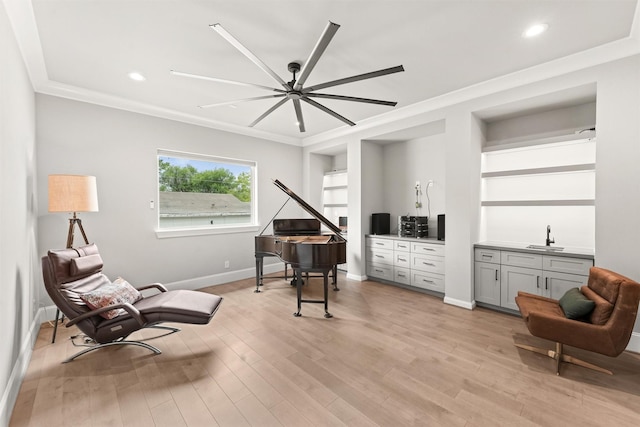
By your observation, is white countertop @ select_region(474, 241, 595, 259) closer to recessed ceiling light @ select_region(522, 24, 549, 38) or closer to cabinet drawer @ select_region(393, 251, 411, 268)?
cabinet drawer @ select_region(393, 251, 411, 268)

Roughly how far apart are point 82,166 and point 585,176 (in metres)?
6.33

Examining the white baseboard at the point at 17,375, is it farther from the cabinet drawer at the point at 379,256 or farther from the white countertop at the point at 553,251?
the white countertop at the point at 553,251

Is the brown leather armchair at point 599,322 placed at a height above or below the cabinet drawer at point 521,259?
below

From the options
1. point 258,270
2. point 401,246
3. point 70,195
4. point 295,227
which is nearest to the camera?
point 70,195

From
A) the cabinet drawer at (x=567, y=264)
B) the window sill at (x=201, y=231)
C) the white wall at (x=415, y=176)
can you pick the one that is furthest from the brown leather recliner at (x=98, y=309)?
the white wall at (x=415, y=176)

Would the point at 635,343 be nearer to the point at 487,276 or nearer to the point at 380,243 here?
the point at 487,276

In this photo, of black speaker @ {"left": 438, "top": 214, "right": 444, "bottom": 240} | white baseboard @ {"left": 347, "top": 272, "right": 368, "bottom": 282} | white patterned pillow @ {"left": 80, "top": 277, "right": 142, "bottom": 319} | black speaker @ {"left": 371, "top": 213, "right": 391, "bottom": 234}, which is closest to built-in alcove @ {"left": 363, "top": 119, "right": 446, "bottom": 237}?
black speaker @ {"left": 371, "top": 213, "right": 391, "bottom": 234}

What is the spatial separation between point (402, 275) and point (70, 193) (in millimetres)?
4588

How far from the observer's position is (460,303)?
374 centimetres

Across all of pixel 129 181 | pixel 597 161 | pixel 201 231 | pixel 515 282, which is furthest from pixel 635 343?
pixel 129 181

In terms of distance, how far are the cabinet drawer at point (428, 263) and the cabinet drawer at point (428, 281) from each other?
9 centimetres

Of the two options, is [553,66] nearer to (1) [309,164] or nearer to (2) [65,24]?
(1) [309,164]

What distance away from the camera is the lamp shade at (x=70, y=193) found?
9.48ft

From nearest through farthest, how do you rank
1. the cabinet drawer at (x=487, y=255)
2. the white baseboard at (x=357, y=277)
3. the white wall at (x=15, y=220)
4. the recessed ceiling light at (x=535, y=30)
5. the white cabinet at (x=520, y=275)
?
the white wall at (x=15, y=220) < the recessed ceiling light at (x=535, y=30) < the white cabinet at (x=520, y=275) < the cabinet drawer at (x=487, y=255) < the white baseboard at (x=357, y=277)
